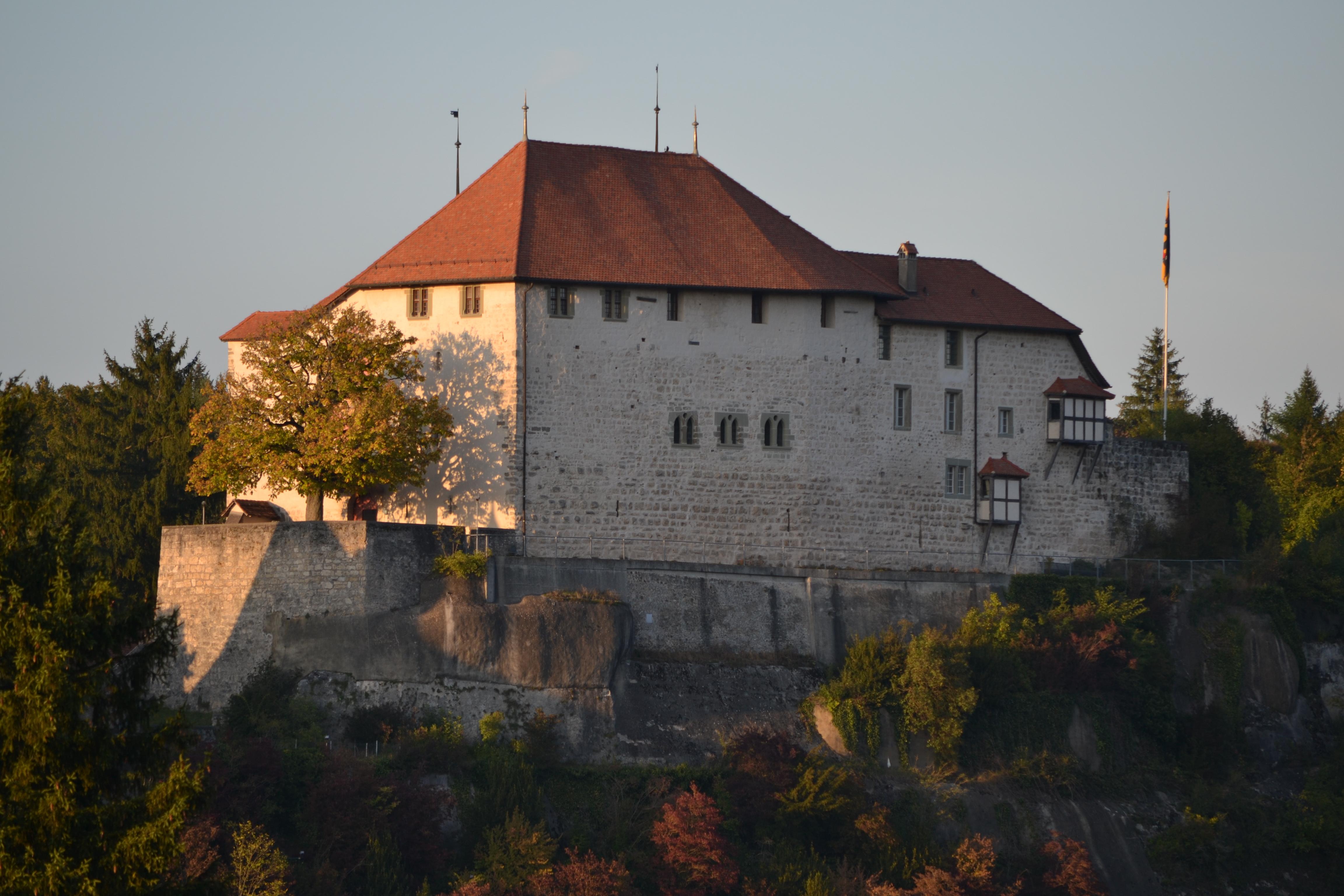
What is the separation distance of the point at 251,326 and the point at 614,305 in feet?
36.2

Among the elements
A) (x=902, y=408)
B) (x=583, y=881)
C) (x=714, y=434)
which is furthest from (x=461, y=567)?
(x=902, y=408)

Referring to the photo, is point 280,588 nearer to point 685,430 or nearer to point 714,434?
point 685,430

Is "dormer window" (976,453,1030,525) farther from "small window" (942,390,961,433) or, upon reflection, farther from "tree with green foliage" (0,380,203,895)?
"tree with green foliage" (0,380,203,895)

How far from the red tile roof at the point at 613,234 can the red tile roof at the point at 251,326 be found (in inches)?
169

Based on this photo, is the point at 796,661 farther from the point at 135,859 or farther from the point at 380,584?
the point at 135,859

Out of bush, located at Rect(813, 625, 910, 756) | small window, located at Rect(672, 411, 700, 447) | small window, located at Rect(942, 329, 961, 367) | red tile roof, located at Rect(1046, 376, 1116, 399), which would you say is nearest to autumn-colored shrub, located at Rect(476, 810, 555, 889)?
bush, located at Rect(813, 625, 910, 756)

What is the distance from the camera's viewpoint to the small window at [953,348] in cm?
4806

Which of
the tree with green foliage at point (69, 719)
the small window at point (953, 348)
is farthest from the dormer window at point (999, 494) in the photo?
the tree with green foliage at point (69, 719)

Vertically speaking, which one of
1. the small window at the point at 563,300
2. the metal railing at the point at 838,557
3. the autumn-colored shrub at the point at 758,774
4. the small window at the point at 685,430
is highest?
the small window at the point at 563,300

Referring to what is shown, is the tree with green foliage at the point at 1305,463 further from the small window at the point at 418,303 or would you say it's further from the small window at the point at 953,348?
the small window at the point at 418,303

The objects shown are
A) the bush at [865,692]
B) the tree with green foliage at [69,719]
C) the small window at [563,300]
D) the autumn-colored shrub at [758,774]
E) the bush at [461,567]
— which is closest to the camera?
the tree with green foliage at [69,719]

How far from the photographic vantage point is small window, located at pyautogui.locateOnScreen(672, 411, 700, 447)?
4444 cm

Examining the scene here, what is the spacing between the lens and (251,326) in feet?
160

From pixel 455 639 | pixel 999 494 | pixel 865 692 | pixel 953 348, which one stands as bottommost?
pixel 865 692
